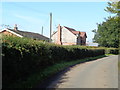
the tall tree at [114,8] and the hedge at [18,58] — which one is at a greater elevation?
the tall tree at [114,8]

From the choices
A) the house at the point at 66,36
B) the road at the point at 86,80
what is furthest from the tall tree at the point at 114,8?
the house at the point at 66,36

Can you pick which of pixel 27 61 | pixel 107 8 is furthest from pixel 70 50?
pixel 27 61

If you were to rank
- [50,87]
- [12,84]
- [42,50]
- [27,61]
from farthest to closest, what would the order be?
[42,50], [27,61], [50,87], [12,84]

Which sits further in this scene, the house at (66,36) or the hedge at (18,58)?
the house at (66,36)

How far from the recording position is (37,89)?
7480mm

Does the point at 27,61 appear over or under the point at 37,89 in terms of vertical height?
over

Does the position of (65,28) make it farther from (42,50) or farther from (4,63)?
(4,63)

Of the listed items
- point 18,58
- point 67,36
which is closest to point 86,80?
point 18,58

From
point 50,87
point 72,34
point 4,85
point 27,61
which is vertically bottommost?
point 50,87

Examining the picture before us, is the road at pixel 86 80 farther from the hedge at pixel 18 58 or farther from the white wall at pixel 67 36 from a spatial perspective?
the white wall at pixel 67 36

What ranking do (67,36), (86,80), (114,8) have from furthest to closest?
(67,36) < (114,8) < (86,80)

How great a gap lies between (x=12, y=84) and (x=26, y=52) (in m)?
2.01

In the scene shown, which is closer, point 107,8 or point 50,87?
point 50,87

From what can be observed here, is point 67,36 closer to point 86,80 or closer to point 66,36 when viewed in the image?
point 66,36
